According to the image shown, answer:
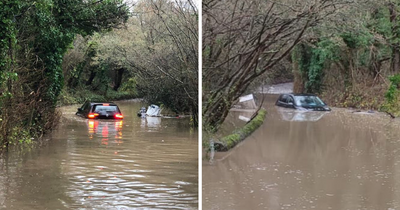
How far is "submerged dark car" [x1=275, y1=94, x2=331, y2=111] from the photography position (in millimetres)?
13180

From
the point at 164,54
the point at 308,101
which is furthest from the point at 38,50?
the point at 308,101

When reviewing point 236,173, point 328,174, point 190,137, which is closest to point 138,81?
point 190,137

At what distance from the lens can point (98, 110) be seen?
20.9ft

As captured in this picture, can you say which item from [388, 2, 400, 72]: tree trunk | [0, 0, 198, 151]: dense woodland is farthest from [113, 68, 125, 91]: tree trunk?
[388, 2, 400, 72]: tree trunk

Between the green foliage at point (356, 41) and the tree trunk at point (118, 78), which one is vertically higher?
the green foliage at point (356, 41)

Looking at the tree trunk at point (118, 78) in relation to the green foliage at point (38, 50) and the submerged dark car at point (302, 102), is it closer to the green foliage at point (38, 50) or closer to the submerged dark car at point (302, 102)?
the green foliage at point (38, 50)

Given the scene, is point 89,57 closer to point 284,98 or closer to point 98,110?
point 98,110

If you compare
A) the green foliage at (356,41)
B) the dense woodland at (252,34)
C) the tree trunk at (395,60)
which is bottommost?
the dense woodland at (252,34)

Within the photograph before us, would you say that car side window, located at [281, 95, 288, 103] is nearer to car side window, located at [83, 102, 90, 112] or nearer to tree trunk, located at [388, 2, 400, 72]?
tree trunk, located at [388, 2, 400, 72]

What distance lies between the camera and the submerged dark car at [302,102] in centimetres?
1318

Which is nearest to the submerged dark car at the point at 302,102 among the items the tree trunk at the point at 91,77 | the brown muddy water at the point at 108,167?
the brown muddy water at the point at 108,167

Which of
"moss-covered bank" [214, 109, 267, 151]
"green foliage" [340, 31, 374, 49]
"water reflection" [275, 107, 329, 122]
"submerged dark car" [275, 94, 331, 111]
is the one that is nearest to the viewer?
"moss-covered bank" [214, 109, 267, 151]

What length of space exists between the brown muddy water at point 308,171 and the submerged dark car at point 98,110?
148 cm

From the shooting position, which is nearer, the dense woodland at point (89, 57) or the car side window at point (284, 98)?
the dense woodland at point (89, 57)
